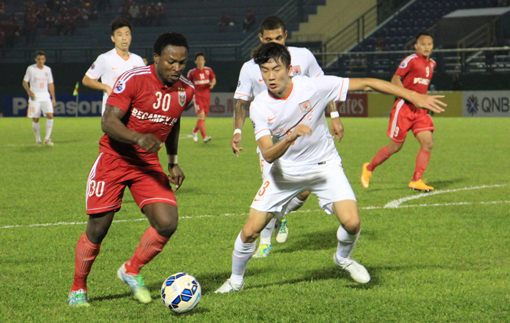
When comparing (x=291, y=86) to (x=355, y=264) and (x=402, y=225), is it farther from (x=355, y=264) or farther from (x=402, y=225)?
(x=402, y=225)

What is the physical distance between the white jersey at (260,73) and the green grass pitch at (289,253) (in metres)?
1.45

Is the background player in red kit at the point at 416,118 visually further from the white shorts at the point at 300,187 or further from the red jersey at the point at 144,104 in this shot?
the red jersey at the point at 144,104

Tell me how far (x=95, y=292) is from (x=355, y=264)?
1.91m

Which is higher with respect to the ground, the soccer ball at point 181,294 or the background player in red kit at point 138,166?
the background player in red kit at point 138,166

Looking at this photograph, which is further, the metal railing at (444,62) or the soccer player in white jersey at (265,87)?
the metal railing at (444,62)

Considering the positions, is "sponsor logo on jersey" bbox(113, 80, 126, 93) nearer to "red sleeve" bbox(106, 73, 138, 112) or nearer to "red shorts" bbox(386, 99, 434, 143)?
"red sleeve" bbox(106, 73, 138, 112)

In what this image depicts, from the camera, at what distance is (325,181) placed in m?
4.84

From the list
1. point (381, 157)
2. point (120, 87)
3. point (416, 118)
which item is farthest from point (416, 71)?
point (120, 87)

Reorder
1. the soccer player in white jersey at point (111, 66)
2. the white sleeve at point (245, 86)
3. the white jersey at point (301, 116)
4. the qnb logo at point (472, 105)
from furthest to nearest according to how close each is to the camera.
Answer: the qnb logo at point (472, 105) → the soccer player in white jersey at point (111, 66) → the white sleeve at point (245, 86) → the white jersey at point (301, 116)

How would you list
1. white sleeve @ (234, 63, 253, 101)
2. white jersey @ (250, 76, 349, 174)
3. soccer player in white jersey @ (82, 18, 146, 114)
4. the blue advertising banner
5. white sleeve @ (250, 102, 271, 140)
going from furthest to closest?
the blue advertising banner, soccer player in white jersey @ (82, 18, 146, 114), white sleeve @ (234, 63, 253, 101), white jersey @ (250, 76, 349, 174), white sleeve @ (250, 102, 271, 140)

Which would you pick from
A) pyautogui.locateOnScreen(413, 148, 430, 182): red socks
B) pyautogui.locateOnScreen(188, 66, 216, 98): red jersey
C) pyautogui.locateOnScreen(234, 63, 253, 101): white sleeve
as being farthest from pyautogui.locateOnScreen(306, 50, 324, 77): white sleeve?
pyautogui.locateOnScreen(188, 66, 216, 98): red jersey

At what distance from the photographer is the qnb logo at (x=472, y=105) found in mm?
26047

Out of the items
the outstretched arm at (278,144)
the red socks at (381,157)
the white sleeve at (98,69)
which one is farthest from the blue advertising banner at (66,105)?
the outstretched arm at (278,144)

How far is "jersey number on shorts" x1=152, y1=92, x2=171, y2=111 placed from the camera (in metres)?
4.55
